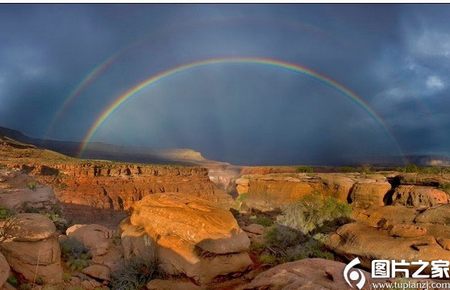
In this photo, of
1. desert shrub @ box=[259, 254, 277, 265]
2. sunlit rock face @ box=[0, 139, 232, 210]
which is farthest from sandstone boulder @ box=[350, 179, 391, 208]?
sunlit rock face @ box=[0, 139, 232, 210]

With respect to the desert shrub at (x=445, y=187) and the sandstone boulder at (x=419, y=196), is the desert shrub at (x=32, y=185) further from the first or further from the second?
the desert shrub at (x=445, y=187)

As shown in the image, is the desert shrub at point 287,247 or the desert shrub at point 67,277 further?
the desert shrub at point 287,247

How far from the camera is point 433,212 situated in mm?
19922

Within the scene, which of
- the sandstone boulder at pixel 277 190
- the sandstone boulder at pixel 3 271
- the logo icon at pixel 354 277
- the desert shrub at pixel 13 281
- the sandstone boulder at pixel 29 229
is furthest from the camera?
the sandstone boulder at pixel 277 190

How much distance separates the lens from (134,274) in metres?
12.1

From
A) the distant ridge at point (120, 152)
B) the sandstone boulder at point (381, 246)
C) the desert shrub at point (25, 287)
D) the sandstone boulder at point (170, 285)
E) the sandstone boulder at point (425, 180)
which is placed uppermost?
the distant ridge at point (120, 152)

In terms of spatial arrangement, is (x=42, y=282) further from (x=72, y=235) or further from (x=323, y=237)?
(x=323, y=237)

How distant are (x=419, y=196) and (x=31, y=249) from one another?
98.1 feet

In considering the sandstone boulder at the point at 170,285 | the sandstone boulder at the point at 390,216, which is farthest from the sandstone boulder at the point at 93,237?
the sandstone boulder at the point at 390,216

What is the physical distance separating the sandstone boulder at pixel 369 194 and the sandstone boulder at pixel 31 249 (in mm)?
27208

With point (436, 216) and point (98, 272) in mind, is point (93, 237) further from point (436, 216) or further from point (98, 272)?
point (436, 216)

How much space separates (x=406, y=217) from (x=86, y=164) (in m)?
70.7

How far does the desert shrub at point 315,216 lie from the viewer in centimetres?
2034

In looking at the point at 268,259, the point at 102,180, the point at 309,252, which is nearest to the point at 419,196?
the point at 309,252
